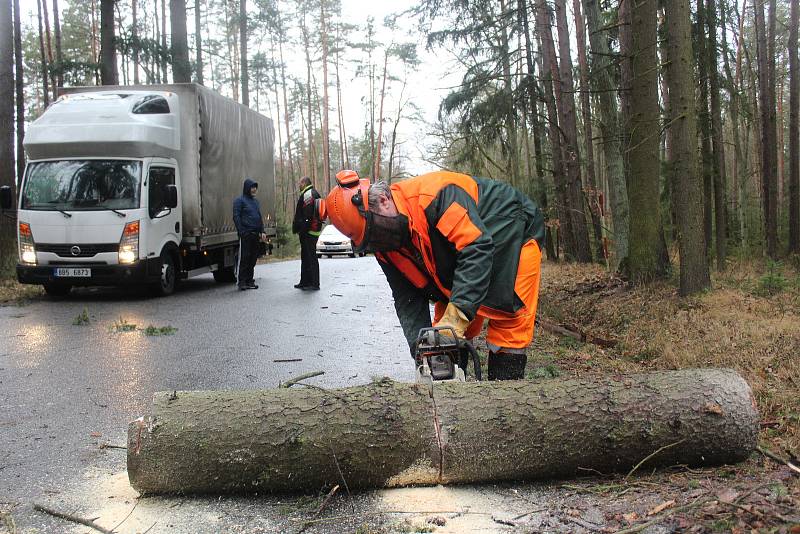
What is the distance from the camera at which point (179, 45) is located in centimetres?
1905

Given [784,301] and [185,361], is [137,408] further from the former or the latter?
[784,301]

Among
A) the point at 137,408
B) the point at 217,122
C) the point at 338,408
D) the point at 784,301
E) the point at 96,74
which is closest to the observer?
the point at 338,408

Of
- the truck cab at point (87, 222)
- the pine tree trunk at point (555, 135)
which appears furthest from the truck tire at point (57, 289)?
the pine tree trunk at point (555, 135)

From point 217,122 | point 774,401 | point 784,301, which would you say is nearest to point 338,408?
point 774,401

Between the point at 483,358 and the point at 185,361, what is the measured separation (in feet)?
10.2

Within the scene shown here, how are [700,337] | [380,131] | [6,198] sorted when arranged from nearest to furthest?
[700,337] < [6,198] < [380,131]

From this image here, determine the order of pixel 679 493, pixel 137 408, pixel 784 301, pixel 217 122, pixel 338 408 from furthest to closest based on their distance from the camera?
pixel 217 122 < pixel 784 301 < pixel 137 408 < pixel 338 408 < pixel 679 493

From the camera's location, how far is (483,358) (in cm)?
674

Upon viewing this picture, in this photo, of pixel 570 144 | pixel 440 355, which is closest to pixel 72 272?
pixel 440 355

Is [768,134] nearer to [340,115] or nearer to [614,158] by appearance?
[614,158]

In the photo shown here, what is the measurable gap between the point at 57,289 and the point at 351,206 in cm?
996

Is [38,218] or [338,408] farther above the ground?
[38,218]

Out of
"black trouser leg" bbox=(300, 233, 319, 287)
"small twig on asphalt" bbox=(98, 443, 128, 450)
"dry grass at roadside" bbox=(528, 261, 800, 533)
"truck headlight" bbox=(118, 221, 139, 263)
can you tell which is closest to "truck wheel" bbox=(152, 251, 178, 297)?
"truck headlight" bbox=(118, 221, 139, 263)

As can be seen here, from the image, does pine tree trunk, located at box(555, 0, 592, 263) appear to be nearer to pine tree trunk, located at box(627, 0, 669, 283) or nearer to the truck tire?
pine tree trunk, located at box(627, 0, 669, 283)
